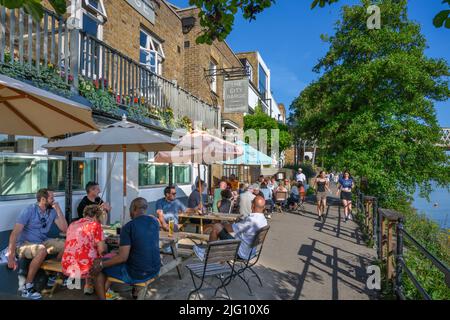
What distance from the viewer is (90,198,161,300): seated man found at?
11.8 feet

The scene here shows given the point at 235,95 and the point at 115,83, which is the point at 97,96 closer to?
the point at 115,83

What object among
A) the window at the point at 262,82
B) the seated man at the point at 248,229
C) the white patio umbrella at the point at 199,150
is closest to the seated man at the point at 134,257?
the seated man at the point at 248,229

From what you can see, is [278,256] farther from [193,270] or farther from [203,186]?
[203,186]

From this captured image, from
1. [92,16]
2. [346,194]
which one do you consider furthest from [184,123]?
[346,194]

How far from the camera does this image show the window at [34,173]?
4.92m

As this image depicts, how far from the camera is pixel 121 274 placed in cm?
373

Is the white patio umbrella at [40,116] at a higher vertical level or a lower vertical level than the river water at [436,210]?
higher

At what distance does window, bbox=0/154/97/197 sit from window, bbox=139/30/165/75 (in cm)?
500

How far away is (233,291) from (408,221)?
26.1ft

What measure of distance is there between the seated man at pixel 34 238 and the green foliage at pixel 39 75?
181 centimetres

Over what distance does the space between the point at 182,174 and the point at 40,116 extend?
26.5ft

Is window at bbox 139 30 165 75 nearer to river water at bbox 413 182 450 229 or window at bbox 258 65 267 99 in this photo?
river water at bbox 413 182 450 229

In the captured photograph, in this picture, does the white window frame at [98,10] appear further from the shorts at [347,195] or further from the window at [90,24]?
the shorts at [347,195]

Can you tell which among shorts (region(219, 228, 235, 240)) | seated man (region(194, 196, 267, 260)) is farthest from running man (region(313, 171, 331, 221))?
seated man (region(194, 196, 267, 260))
